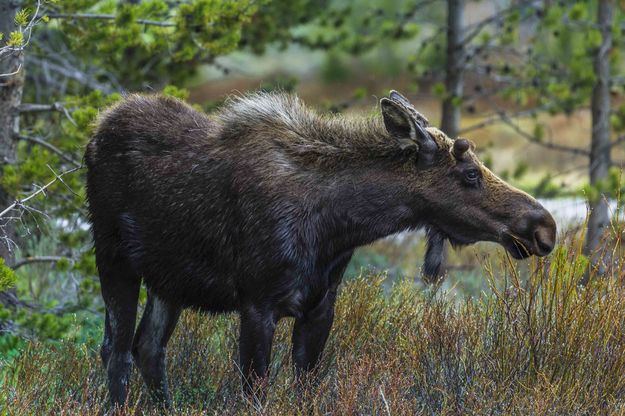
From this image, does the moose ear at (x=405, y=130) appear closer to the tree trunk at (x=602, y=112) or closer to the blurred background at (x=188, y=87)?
the blurred background at (x=188, y=87)

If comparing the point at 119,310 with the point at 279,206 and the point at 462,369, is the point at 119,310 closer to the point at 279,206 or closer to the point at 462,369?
the point at 279,206

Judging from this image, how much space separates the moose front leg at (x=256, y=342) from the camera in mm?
5742

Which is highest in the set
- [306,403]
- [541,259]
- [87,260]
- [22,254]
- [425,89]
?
[541,259]

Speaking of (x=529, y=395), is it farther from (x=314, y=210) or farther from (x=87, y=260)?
(x=87, y=260)

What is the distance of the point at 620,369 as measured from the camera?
5758 mm

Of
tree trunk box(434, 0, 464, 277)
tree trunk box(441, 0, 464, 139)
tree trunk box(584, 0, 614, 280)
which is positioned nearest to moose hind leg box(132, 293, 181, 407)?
tree trunk box(434, 0, 464, 277)

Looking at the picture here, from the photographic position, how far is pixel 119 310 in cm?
662

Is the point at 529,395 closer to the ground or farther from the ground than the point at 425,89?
farther from the ground

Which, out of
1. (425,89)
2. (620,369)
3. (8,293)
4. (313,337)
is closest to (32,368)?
(313,337)

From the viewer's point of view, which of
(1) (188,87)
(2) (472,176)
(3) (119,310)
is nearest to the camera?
(2) (472,176)

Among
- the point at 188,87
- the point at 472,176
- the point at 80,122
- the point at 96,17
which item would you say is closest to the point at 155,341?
the point at 80,122

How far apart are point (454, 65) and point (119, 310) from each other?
276 inches

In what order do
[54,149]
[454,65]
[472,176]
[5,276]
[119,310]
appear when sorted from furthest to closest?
[454,65] → [54,149] → [119,310] → [472,176] → [5,276]

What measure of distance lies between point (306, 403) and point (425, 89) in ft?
93.6
